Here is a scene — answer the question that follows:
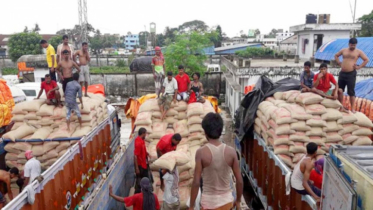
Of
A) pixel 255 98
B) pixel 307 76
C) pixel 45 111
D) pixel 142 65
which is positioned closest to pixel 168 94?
pixel 255 98

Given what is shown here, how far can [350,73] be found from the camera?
5477 millimetres

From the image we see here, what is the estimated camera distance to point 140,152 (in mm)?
4641

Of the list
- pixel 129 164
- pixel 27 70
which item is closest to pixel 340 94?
pixel 129 164

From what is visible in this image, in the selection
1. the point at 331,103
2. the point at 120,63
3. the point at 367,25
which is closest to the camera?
the point at 331,103

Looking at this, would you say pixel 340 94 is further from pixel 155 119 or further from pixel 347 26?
pixel 347 26

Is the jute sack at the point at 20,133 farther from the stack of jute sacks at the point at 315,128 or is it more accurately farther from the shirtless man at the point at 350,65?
the shirtless man at the point at 350,65

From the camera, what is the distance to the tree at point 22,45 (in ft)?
90.8

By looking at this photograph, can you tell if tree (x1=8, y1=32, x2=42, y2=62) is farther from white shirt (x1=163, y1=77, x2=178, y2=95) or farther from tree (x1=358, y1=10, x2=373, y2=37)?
tree (x1=358, y1=10, x2=373, y2=37)

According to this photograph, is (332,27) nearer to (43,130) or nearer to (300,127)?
(300,127)

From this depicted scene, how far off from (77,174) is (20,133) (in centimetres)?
125

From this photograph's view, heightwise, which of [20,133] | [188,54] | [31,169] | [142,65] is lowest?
[31,169]

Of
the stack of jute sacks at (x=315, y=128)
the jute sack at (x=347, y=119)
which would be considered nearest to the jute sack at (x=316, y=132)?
the stack of jute sacks at (x=315, y=128)

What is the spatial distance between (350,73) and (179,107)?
3197 millimetres

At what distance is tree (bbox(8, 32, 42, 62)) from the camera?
27.7 meters
